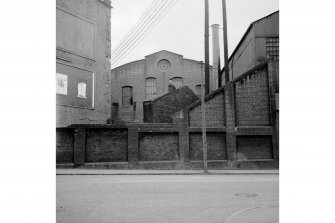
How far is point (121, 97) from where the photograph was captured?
33875 mm

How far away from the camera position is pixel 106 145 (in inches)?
662

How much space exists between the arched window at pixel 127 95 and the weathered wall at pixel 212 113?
16894mm

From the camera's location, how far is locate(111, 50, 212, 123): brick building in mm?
33969

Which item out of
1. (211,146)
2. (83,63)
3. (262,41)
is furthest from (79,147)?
(262,41)

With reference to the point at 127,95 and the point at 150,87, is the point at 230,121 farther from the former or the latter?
the point at 127,95

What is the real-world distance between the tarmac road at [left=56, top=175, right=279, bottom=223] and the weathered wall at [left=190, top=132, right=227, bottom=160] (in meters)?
8.02

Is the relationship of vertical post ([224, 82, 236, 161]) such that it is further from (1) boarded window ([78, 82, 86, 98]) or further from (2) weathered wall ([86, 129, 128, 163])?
(1) boarded window ([78, 82, 86, 98])

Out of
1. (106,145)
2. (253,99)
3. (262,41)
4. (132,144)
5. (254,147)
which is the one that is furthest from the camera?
(262,41)

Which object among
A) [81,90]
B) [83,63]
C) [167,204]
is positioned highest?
[83,63]

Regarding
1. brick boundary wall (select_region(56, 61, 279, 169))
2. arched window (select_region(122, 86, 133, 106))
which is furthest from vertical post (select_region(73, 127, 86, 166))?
arched window (select_region(122, 86, 133, 106))

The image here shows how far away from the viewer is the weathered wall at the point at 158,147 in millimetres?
17203

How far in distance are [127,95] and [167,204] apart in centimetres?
2819
